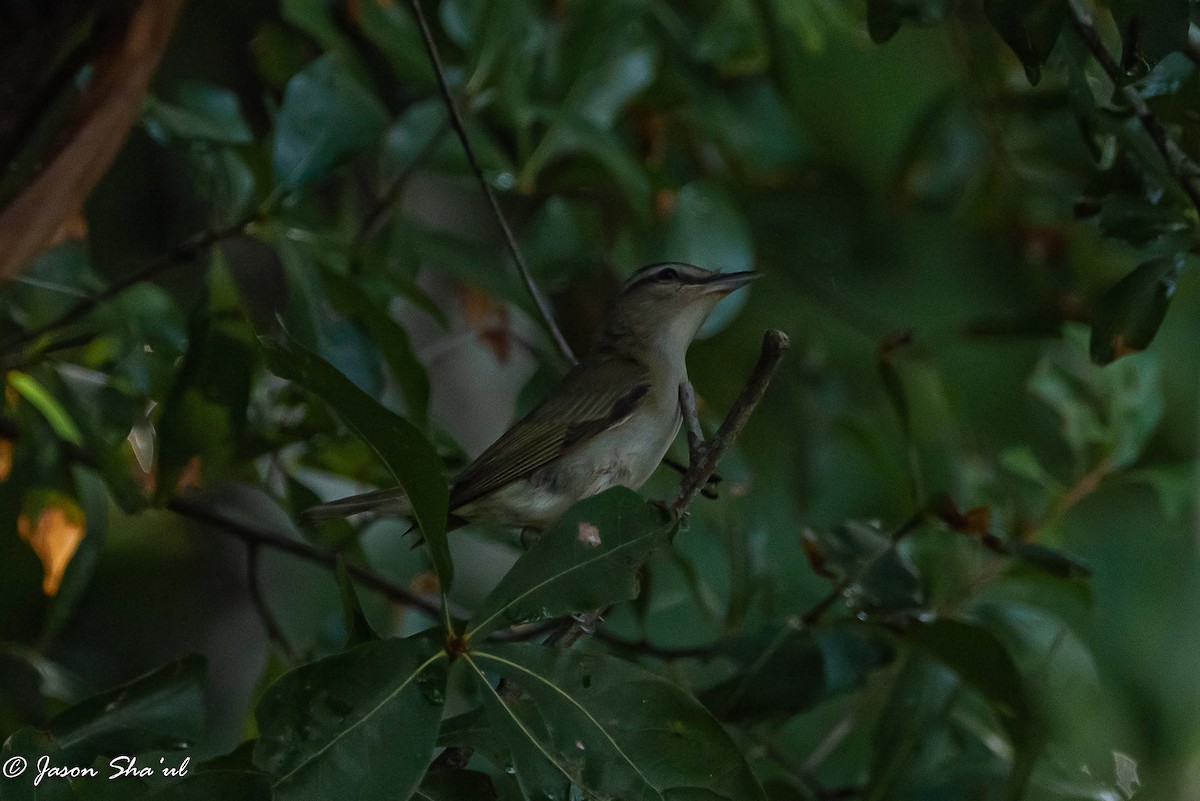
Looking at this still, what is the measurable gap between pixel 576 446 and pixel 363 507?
14.3 inches

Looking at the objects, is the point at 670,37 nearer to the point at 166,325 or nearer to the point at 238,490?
the point at 166,325

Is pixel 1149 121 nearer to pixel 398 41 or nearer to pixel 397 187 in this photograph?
pixel 397 187

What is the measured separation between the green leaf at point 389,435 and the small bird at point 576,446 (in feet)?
1.31

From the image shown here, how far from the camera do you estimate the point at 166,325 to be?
7.42 feet

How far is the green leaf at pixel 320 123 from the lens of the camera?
216cm

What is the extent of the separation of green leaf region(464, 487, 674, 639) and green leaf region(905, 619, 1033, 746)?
0.65 metres

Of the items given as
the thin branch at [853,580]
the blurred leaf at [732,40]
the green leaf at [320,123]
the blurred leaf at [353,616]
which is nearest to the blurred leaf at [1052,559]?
the thin branch at [853,580]

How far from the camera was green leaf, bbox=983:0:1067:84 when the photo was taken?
146 centimetres

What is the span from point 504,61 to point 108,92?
900 mm

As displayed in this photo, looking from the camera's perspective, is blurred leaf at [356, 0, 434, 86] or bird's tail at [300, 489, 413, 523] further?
blurred leaf at [356, 0, 434, 86]

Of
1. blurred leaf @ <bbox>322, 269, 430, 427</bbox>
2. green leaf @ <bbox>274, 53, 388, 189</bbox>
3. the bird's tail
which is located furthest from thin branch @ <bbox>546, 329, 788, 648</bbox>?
green leaf @ <bbox>274, 53, 388, 189</bbox>

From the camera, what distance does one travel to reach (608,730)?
1389 millimetres


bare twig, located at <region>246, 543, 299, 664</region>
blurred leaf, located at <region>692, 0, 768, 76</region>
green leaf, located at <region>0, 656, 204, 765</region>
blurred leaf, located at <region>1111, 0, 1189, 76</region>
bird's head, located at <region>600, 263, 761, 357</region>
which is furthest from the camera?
blurred leaf, located at <region>692, 0, 768, 76</region>

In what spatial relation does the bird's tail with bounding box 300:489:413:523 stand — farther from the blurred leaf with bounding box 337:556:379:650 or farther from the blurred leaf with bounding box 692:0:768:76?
the blurred leaf with bounding box 692:0:768:76
